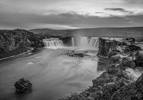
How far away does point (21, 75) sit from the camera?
119 ft

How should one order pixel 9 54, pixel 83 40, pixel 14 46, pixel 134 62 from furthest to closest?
pixel 83 40
pixel 14 46
pixel 9 54
pixel 134 62

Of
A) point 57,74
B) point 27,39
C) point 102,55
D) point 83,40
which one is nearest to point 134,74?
point 57,74

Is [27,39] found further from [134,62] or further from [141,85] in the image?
[141,85]

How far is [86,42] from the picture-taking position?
8669 centimetres

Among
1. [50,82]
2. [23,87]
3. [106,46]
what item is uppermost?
[106,46]

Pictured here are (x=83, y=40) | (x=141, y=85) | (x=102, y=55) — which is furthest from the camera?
(x=83, y=40)

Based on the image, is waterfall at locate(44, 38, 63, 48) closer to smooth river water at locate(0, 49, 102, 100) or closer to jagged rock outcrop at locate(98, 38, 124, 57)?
jagged rock outcrop at locate(98, 38, 124, 57)

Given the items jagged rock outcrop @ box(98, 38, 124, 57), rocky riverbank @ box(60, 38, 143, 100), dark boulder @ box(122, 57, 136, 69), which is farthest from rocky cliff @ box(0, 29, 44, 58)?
dark boulder @ box(122, 57, 136, 69)

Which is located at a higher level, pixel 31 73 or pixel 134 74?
pixel 134 74

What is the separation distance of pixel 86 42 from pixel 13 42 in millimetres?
39275

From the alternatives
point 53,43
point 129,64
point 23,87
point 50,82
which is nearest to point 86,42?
point 53,43

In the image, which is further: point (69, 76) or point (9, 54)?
point (9, 54)

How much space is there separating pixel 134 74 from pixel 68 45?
8324cm

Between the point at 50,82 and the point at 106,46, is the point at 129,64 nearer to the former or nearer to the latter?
the point at 50,82
